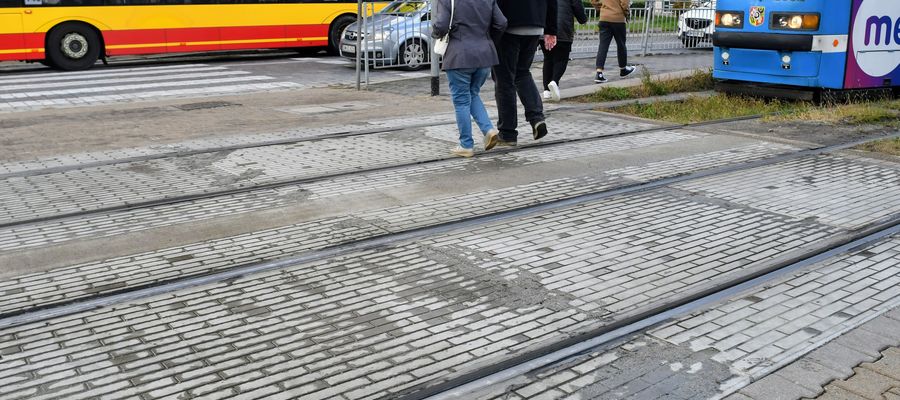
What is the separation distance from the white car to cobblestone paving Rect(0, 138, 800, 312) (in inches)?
501

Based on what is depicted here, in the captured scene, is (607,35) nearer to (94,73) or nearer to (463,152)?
(463,152)

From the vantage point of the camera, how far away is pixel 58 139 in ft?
31.4

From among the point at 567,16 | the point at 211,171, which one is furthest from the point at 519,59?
the point at 567,16

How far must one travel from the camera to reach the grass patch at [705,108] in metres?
10.7

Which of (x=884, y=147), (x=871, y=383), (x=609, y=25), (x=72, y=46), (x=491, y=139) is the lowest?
(x=871, y=383)

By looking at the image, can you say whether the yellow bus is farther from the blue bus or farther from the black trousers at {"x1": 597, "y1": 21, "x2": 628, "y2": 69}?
→ the blue bus

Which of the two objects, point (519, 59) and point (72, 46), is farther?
point (72, 46)

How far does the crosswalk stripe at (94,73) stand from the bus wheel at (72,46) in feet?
0.88

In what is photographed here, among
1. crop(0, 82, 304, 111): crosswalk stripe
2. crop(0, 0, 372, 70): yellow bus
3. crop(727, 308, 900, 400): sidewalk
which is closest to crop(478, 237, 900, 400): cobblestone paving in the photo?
crop(727, 308, 900, 400): sidewalk

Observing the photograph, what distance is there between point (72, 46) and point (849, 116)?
14.3m

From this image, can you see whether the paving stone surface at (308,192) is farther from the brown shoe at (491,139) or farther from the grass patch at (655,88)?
the grass patch at (655,88)

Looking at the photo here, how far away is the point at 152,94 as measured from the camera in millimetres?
14008

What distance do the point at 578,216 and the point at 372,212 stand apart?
1.39 m

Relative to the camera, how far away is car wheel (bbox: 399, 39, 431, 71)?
17312 mm
